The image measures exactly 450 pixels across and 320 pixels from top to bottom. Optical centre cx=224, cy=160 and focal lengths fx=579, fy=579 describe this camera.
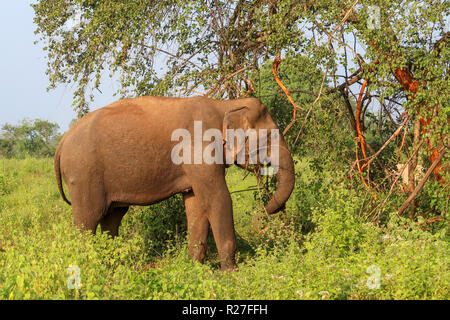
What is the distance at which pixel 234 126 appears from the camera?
6809 mm

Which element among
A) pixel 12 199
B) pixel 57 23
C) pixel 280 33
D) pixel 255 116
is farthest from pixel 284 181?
pixel 12 199

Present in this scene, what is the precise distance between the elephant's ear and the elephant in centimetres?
1

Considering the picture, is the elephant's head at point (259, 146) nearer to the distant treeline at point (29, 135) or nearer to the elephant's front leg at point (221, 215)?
the elephant's front leg at point (221, 215)

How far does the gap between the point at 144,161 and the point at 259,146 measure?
1.37 metres

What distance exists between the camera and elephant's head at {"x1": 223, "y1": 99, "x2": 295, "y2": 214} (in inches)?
267

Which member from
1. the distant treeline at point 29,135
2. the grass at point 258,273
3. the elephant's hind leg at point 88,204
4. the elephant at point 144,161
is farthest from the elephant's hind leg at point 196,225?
the distant treeline at point 29,135

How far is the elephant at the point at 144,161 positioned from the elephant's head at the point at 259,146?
1 centimetres

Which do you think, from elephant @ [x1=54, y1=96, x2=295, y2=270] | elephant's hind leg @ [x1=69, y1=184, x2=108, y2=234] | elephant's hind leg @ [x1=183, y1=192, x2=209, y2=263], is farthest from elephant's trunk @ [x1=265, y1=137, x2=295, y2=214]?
elephant's hind leg @ [x1=69, y1=184, x2=108, y2=234]

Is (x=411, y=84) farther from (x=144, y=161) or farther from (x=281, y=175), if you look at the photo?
(x=144, y=161)

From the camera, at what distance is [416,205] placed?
28.5ft

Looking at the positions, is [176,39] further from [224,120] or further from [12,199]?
[12,199]

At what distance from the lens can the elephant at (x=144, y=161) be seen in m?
6.70

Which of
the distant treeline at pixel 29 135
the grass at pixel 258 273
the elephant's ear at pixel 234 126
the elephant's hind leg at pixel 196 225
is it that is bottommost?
the grass at pixel 258 273

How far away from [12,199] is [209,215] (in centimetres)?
673
